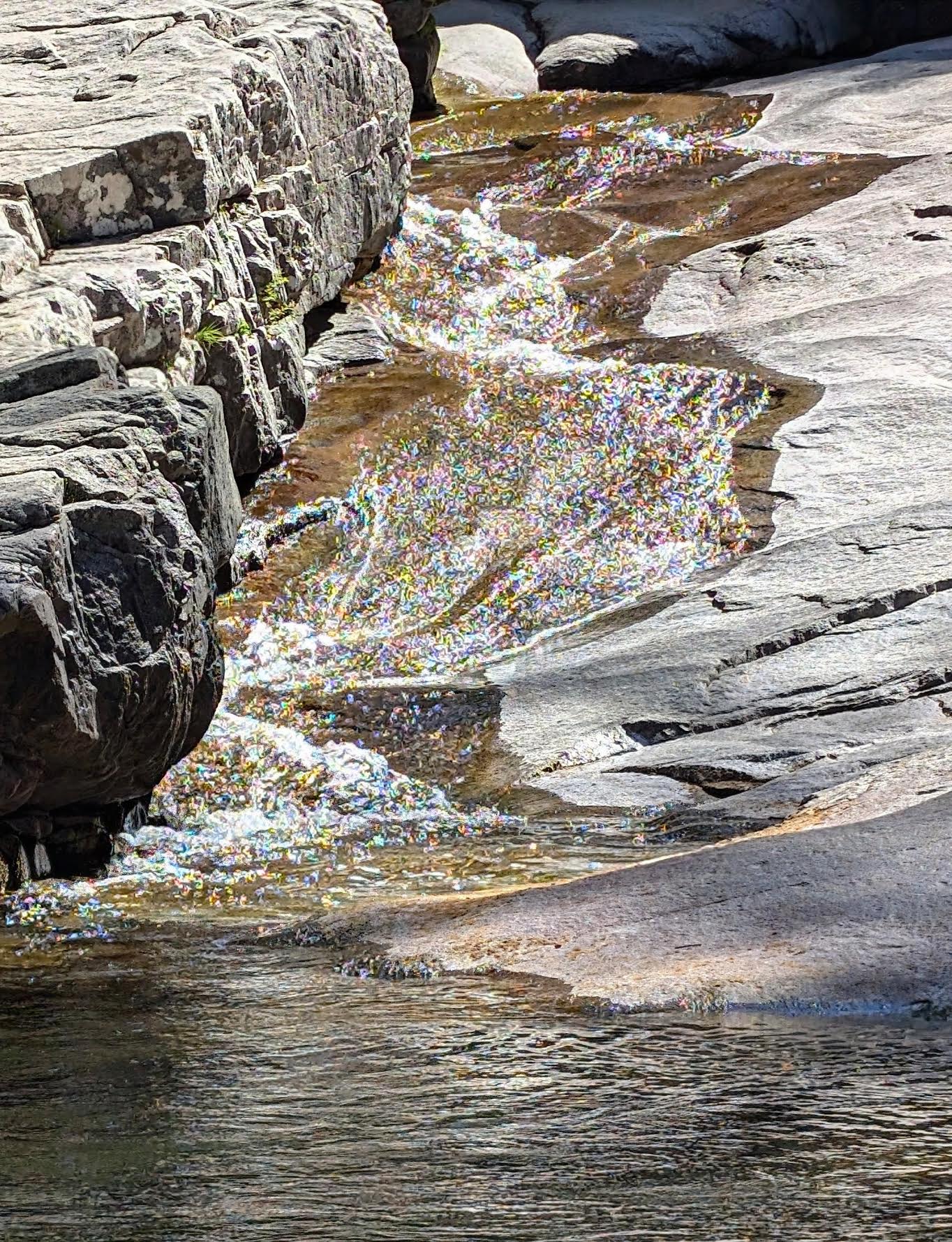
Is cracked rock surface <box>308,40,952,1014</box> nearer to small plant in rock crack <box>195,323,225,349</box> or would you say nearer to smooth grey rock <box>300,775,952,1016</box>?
smooth grey rock <box>300,775,952,1016</box>

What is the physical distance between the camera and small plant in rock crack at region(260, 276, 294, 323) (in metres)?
9.66

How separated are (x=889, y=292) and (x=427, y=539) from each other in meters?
3.85

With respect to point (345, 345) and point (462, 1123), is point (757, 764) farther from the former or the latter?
point (345, 345)

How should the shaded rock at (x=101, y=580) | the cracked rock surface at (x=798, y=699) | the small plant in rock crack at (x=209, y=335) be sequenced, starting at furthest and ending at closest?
the small plant in rock crack at (x=209, y=335), the shaded rock at (x=101, y=580), the cracked rock surface at (x=798, y=699)

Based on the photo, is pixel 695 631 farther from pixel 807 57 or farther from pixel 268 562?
pixel 807 57

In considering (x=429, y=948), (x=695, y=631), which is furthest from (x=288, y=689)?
(x=429, y=948)

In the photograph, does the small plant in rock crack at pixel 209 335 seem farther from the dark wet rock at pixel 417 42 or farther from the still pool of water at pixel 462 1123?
the dark wet rock at pixel 417 42

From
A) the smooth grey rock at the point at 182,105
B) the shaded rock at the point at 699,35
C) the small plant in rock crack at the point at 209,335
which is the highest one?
the smooth grey rock at the point at 182,105

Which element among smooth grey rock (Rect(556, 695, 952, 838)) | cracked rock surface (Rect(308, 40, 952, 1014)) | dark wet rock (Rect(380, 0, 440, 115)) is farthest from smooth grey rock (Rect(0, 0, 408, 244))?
smooth grey rock (Rect(556, 695, 952, 838))

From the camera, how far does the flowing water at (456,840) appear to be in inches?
102

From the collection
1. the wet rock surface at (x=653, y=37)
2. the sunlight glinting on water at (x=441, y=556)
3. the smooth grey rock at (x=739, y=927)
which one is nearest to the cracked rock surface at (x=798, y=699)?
the smooth grey rock at (x=739, y=927)

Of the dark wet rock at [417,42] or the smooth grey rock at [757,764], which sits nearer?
the smooth grey rock at [757,764]

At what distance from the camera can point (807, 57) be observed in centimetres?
1731

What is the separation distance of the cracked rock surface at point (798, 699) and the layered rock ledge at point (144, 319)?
57.2 inches
